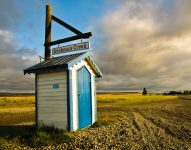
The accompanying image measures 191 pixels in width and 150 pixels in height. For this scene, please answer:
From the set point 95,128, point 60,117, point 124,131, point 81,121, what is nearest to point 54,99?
point 60,117

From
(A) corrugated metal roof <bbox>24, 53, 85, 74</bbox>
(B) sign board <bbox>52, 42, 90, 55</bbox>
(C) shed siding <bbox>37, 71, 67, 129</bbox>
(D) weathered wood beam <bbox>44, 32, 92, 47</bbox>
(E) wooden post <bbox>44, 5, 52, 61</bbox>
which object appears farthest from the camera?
(E) wooden post <bbox>44, 5, 52, 61</bbox>

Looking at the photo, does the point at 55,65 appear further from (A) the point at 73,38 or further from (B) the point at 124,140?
(B) the point at 124,140

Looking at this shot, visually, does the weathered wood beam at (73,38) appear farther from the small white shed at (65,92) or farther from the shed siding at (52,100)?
the shed siding at (52,100)

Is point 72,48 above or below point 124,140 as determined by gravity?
above

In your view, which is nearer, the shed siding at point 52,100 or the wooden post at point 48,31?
the shed siding at point 52,100

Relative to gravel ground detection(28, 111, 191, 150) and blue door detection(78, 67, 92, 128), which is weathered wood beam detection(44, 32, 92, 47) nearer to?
blue door detection(78, 67, 92, 128)

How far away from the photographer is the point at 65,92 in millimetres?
12242

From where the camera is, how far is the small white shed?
480 inches

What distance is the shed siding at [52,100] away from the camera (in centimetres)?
1230

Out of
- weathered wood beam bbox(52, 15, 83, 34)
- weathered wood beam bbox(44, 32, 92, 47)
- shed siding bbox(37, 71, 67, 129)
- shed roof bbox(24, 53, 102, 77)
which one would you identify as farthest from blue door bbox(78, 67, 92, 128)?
weathered wood beam bbox(52, 15, 83, 34)

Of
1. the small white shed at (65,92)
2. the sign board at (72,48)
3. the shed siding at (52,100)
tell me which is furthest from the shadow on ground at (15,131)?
the sign board at (72,48)

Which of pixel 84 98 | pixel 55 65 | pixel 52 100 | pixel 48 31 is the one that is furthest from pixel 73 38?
pixel 52 100

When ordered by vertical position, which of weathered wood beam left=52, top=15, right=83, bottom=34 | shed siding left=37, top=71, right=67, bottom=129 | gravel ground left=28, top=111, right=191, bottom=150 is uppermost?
weathered wood beam left=52, top=15, right=83, bottom=34

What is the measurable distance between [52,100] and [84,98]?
6.02ft
